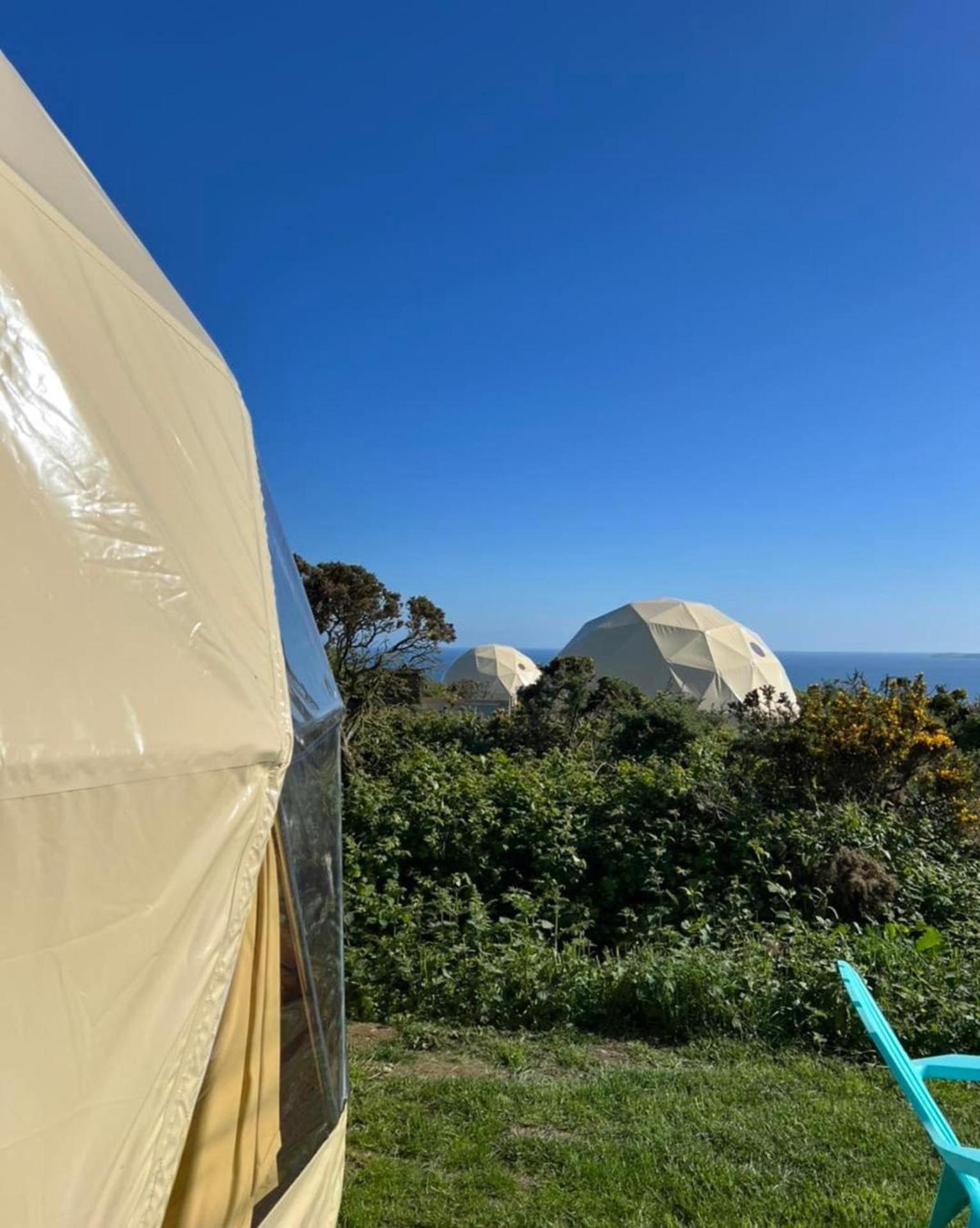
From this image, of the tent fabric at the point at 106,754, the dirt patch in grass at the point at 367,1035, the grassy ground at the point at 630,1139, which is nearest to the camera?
the tent fabric at the point at 106,754

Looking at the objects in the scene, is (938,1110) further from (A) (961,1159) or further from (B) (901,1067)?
(A) (961,1159)

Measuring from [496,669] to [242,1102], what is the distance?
3166 centimetres

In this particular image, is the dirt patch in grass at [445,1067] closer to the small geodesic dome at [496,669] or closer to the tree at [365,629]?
the tree at [365,629]

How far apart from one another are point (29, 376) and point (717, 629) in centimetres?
2821

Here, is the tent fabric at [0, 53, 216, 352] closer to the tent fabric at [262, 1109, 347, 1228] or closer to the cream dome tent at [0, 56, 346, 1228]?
the cream dome tent at [0, 56, 346, 1228]

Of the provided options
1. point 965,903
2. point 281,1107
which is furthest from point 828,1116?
point 965,903

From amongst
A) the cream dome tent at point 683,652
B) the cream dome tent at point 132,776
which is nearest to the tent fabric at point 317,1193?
the cream dome tent at point 132,776

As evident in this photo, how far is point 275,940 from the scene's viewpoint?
78.7 inches

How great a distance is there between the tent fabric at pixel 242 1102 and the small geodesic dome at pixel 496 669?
95.3ft

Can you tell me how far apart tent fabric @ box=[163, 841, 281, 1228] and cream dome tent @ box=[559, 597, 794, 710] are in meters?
23.0

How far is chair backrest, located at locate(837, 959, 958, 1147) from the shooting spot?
7.23 feet

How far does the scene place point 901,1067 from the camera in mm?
2371

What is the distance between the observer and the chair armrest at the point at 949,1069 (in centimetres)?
246

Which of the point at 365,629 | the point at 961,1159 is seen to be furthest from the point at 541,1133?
the point at 365,629
